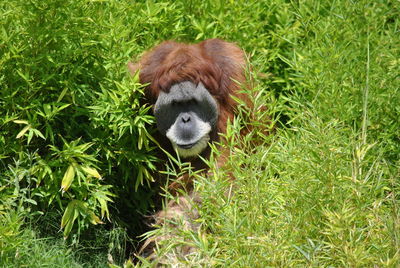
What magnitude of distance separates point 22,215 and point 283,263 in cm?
158

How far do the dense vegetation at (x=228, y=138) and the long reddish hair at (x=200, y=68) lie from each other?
13cm

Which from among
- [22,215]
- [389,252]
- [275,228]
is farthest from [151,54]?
[389,252]

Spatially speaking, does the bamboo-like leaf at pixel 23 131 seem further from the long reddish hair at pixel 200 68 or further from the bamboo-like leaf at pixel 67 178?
the long reddish hair at pixel 200 68

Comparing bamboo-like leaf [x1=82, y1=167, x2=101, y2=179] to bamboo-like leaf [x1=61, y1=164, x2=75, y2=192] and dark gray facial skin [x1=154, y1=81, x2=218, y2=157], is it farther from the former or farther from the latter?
dark gray facial skin [x1=154, y1=81, x2=218, y2=157]

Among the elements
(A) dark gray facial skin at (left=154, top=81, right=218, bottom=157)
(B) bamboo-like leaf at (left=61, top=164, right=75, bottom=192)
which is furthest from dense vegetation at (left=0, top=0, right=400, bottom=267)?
(A) dark gray facial skin at (left=154, top=81, right=218, bottom=157)

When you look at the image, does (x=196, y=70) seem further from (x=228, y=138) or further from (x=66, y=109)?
(x=66, y=109)

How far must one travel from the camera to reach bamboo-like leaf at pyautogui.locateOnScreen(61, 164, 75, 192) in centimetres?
389

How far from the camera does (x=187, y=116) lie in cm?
416

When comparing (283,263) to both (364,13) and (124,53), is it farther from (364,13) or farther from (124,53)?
(364,13)

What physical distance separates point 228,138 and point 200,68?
676mm

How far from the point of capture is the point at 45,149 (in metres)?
4.27

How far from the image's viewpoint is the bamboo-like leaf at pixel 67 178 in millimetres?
3893

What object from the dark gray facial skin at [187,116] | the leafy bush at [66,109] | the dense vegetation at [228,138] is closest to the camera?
the dense vegetation at [228,138]

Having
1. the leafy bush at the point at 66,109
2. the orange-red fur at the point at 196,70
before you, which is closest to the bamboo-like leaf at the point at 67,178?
the leafy bush at the point at 66,109
